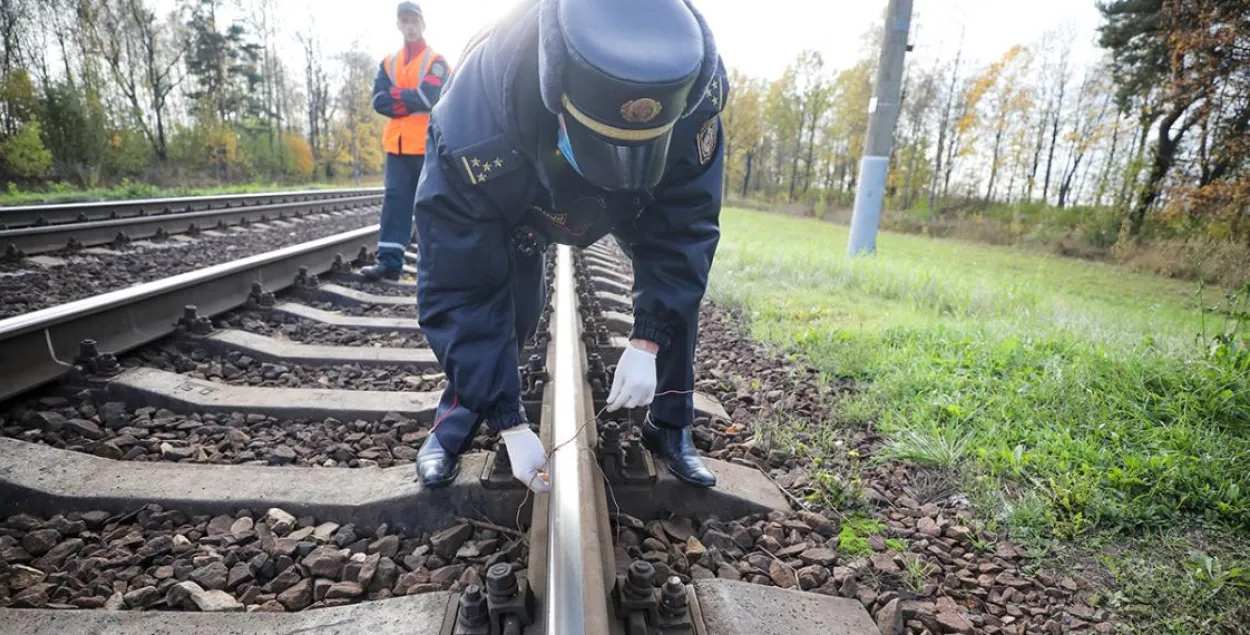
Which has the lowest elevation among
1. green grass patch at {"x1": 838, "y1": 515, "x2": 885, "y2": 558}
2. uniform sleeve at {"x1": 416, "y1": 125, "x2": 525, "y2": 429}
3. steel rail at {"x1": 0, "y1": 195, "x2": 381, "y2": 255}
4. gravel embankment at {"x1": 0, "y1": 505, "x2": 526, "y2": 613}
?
gravel embankment at {"x1": 0, "y1": 505, "x2": 526, "y2": 613}

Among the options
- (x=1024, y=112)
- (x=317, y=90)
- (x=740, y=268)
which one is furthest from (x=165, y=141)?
(x=1024, y=112)

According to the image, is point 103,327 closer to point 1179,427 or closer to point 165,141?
point 1179,427

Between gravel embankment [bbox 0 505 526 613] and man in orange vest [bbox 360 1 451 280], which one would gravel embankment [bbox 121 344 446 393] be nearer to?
gravel embankment [bbox 0 505 526 613]

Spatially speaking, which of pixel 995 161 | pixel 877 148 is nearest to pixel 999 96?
pixel 995 161

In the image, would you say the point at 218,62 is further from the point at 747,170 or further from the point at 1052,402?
the point at 1052,402

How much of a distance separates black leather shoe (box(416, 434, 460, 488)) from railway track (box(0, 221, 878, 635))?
0.11ft

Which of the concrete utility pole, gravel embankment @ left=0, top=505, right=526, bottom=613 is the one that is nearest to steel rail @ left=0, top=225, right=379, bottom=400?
gravel embankment @ left=0, top=505, right=526, bottom=613

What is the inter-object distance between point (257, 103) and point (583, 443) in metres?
38.7

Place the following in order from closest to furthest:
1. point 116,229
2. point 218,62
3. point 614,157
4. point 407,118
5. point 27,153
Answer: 1. point 614,157
2. point 407,118
3. point 116,229
4. point 27,153
5. point 218,62

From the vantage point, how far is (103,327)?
2.75m

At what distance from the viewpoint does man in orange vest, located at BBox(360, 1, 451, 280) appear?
4.86 meters

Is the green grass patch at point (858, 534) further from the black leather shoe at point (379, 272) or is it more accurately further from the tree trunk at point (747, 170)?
the tree trunk at point (747, 170)

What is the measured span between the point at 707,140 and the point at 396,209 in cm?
369

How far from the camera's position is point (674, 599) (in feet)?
4.43
